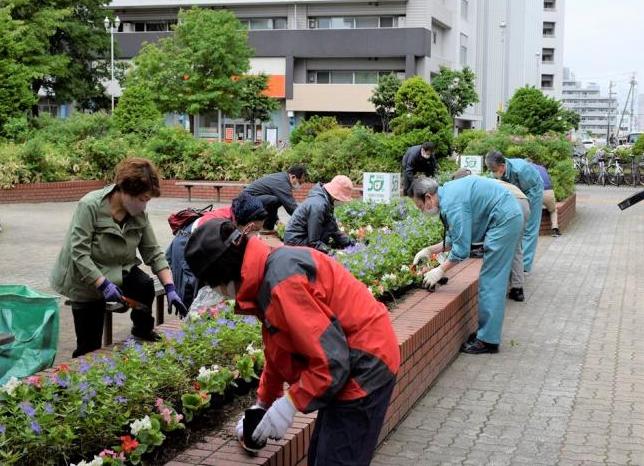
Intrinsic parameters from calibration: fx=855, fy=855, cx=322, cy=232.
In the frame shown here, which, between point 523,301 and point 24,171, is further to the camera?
point 24,171

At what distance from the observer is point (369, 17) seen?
5478 cm

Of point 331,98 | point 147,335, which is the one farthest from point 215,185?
point 331,98

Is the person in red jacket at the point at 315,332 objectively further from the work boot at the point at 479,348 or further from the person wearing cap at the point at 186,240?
the work boot at the point at 479,348

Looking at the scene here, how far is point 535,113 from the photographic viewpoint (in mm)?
29906

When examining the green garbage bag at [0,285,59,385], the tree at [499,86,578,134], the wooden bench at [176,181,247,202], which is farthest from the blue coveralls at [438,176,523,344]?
the tree at [499,86,578,134]

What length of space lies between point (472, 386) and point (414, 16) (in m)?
48.9

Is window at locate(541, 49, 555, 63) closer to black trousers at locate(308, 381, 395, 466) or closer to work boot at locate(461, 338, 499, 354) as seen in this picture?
work boot at locate(461, 338, 499, 354)

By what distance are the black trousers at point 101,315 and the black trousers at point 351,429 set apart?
9.35 ft

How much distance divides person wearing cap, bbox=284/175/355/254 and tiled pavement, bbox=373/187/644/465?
1679 millimetres

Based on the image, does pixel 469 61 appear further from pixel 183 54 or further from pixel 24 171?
pixel 24 171

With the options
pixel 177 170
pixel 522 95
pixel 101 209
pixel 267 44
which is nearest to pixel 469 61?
pixel 267 44

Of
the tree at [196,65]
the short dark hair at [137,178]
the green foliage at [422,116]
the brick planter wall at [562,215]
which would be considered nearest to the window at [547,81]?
the tree at [196,65]

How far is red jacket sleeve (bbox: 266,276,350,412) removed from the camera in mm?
2674

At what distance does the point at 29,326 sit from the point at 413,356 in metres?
2.44
